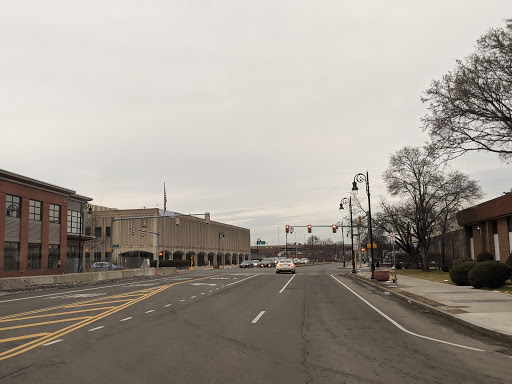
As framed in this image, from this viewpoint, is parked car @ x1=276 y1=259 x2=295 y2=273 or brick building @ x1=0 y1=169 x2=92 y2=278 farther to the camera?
parked car @ x1=276 y1=259 x2=295 y2=273

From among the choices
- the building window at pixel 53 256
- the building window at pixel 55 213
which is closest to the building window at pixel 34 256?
the building window at pixel 53 256

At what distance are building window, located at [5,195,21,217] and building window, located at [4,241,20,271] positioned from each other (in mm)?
2585

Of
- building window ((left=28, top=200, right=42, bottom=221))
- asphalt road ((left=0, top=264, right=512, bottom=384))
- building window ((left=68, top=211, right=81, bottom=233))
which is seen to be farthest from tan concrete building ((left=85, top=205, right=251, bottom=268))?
asphalt road ((left=0, top=264, right=512, bottom=384))

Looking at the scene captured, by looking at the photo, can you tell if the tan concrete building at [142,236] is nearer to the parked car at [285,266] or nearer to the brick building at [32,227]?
the brick building at [32,227]

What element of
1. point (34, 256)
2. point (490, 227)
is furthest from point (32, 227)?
point (490, 227)

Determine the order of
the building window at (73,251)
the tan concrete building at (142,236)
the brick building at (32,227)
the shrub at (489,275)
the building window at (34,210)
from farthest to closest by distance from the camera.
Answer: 1. the tan concrete building at (142,236)
2. the building window at (73,251)
3. the building window at (34,210)
4. the brick building at (32,227)
5. the shrub at (489,275)

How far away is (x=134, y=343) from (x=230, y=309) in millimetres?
6216

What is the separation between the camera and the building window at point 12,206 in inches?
1481

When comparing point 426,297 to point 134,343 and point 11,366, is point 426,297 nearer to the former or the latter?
point 134,343

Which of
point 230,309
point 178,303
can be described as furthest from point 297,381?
point 178,303

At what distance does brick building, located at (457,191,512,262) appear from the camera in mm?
30703

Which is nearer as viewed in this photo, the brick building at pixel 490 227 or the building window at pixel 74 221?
the brick building at pixel 490 227

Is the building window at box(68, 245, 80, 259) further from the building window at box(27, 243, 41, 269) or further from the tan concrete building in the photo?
the tan concrete building

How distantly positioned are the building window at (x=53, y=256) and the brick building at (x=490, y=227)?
131ft
